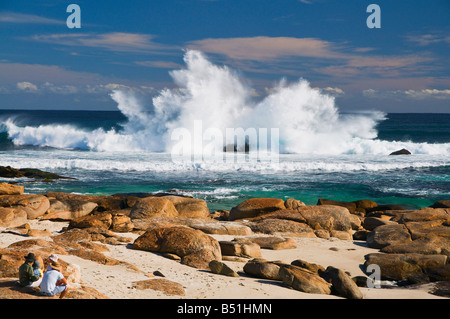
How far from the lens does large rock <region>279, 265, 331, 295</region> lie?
279 inches

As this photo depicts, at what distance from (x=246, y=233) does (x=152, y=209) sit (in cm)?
275

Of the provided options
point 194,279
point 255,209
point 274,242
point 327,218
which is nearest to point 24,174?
point 255,209

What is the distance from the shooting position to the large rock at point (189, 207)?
13520mm

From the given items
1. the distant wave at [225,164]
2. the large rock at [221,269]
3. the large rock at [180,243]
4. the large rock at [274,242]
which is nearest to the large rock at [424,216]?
the large rock at [274,242]

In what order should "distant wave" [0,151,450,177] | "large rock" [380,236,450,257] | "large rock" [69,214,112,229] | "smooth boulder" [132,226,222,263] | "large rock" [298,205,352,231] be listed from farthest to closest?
"distant wave" [0,151,450,177] < "large rock" [298,205,352,231] < "large rock" [69,214,112,229] < "large rock" [380,236,450,257] < "smooth boulder" [132,226,222,263]

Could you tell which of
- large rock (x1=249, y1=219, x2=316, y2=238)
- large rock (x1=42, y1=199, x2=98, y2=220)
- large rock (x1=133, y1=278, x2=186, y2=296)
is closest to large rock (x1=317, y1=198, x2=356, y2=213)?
large rock (x1=249, y1=219, x2=316, y2=238)

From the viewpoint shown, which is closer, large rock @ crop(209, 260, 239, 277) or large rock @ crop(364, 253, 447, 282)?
large rock @ crop(209, 260, 239, 277)

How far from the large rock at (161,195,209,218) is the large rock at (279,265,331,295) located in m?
6.30

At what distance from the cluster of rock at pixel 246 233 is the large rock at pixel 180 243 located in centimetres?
2

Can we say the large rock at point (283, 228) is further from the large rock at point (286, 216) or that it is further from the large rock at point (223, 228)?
the large rock at point (223, 228)

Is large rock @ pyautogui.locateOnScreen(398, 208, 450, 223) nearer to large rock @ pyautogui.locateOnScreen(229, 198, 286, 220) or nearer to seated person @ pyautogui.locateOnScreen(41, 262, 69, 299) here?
large rock @ pyautogui.locateOnScreen(229, 198, 286, 220)

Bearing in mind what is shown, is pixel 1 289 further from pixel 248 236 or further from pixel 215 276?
pixel 248 236

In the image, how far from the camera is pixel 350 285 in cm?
710

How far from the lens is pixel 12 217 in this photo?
1159 cm
